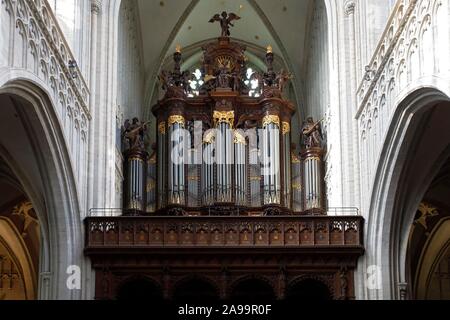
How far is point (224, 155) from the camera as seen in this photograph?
31312 mm

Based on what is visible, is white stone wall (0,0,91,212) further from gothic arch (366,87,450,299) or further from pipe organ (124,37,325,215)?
gothic arch (366,87,450,299)

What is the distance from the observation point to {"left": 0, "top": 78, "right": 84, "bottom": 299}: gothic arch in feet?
74.6

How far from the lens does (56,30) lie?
2294 centimetres

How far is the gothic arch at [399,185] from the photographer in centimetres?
2297

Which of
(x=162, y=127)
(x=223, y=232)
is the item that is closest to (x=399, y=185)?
(x=223, y=232)

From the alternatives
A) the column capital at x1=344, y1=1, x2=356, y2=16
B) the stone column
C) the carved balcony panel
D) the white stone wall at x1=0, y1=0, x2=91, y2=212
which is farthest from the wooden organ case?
the column capital at x1=344, y1=1, x2=356, y2=16

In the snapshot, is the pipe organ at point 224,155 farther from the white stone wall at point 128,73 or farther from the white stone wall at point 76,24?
the white stone wall at point 76,24

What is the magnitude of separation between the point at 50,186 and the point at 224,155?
784cm

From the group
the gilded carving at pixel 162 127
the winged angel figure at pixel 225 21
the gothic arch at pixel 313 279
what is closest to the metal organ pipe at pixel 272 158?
the gilded carving at pixel 162 127

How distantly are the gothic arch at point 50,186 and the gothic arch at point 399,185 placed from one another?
679 centimetres

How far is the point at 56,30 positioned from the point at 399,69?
7032 millimetres

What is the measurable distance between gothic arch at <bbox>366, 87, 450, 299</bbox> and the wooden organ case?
69 centimetres
